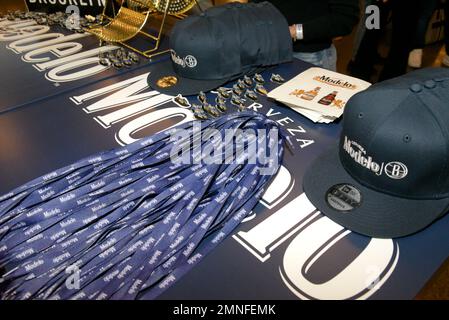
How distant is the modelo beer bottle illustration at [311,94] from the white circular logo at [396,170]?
39cm

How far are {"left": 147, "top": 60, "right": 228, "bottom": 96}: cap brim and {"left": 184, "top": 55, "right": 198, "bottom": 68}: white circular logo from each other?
0.05 metres

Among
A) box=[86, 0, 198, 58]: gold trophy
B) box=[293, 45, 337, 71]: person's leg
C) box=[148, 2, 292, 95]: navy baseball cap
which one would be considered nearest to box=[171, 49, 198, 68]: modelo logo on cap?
box=[148, 2, 292, 95]: navy baseball cap

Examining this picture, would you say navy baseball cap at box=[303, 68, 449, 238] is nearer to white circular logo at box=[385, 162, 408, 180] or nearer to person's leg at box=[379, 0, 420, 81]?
white circular logo at box=[385, 162, 408, 180]

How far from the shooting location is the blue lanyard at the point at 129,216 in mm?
628

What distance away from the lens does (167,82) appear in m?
1.19

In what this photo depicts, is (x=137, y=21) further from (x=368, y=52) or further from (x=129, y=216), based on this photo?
(x=368, y=52)

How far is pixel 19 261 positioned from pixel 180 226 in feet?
0.95

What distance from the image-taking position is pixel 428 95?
0.67 m

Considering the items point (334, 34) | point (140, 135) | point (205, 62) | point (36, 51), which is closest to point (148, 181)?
point (140, 135)

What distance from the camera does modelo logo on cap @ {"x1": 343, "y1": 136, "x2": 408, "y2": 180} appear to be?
657 mm

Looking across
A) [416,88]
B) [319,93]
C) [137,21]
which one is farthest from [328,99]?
[137,21]

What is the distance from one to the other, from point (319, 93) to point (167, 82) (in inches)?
18.9

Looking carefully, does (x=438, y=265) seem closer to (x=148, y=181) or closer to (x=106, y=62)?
(x=148, y=181)

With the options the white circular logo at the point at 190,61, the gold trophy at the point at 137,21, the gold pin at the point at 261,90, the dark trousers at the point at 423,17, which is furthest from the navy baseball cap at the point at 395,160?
the dark trousers at the point at 423,17
